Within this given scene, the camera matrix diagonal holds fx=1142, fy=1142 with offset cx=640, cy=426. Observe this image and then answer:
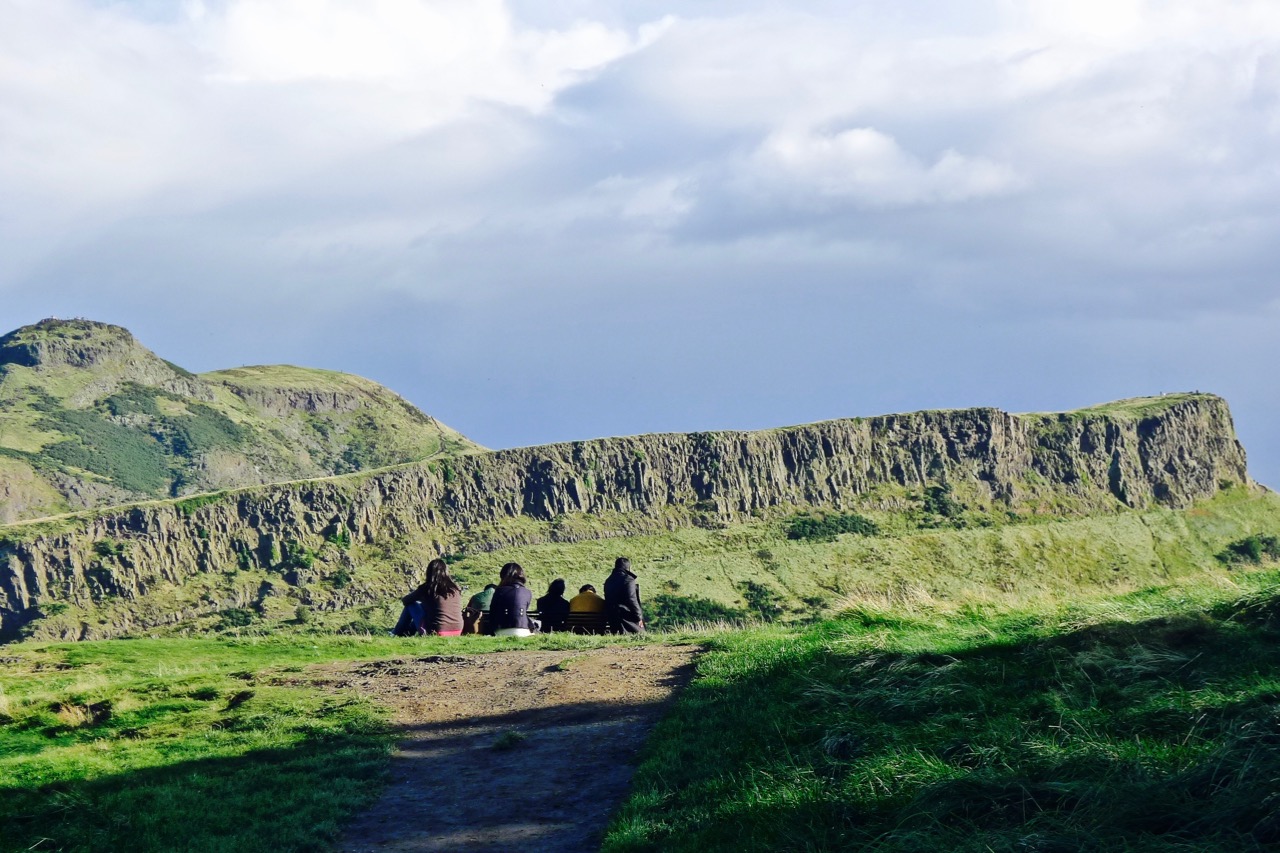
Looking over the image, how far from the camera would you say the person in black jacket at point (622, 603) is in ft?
74.5

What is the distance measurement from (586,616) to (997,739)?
47.4 ft

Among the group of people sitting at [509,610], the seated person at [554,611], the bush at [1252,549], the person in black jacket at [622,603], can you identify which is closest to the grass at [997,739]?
the person in black jacket at [622,603]

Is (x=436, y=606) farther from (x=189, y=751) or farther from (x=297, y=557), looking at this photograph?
(x=297, y=557)

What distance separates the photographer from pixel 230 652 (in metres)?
21.4

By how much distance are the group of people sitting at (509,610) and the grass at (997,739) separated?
27.0ft

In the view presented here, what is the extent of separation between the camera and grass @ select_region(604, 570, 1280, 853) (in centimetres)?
752

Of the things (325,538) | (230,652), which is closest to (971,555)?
(325,538)

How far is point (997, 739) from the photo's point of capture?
951cm

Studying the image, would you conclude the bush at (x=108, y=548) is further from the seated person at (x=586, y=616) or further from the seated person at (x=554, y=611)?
the seated person at (x=586, y=616)

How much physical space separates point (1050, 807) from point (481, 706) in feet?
27.7

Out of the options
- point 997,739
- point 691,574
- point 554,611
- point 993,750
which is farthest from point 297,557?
point 993,750

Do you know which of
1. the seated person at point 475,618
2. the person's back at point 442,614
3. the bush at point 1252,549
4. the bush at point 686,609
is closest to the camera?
the person's back at point 442,614

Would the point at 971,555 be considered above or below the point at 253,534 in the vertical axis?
below

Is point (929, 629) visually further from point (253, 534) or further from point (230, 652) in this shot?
point (253, 534)
